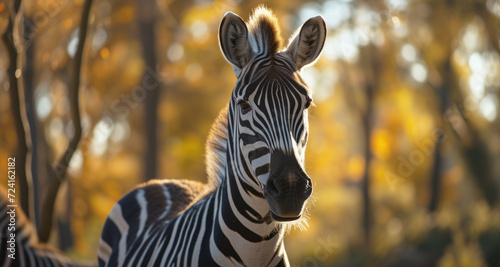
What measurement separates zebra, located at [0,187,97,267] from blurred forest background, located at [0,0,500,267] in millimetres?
1042

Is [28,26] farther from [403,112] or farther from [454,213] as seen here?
[403,112]

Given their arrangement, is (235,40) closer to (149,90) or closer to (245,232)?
(245,232)

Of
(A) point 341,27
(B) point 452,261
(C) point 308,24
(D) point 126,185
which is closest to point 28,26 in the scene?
(C) point 308,24

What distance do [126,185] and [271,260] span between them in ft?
86.3

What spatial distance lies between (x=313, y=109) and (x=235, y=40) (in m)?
7.52

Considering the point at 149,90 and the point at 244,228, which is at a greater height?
the point at 149,90

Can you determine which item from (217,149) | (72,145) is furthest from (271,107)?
(72,145)

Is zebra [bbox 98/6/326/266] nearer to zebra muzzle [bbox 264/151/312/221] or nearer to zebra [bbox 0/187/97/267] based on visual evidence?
zebra muzzle [bbox 264/151/312/221]

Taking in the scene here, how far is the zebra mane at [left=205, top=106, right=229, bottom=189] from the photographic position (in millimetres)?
4418

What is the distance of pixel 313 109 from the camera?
37.1ft

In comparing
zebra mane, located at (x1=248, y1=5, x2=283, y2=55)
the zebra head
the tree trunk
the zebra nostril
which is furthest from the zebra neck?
the tree trunk

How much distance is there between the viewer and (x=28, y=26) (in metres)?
9.40

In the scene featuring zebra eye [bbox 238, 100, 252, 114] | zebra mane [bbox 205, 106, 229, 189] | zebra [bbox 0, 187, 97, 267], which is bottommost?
zebra [bbox 0, 187, 97, 267]

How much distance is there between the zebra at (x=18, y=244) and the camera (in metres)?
6.04
